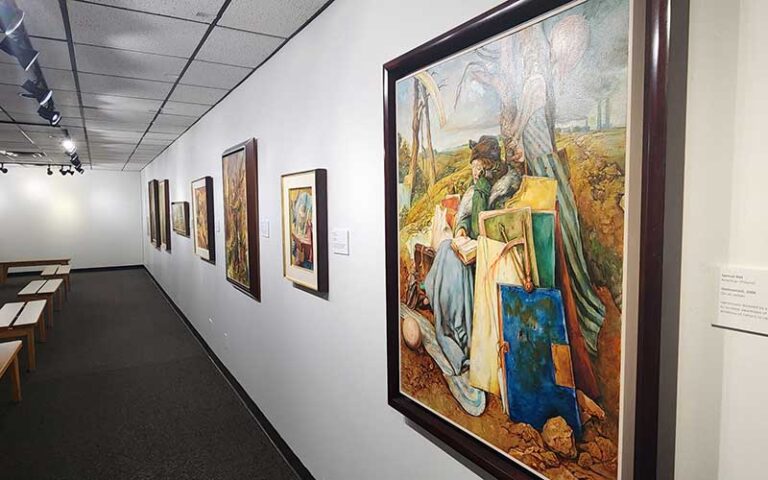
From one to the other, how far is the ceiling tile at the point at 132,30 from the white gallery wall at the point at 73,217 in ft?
34.4

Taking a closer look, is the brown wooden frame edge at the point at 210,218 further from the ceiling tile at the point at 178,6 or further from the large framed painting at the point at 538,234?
the large framed painting at the point at 538,234

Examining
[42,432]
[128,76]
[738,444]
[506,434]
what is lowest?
[42,432]

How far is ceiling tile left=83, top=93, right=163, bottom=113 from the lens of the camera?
3852mm

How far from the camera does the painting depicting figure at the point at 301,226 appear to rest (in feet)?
7.43

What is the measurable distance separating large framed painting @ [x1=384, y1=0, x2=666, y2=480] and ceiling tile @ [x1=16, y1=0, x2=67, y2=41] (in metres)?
1.79

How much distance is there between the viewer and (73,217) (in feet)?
36.4

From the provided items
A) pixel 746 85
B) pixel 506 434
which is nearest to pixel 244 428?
pixel 506 434

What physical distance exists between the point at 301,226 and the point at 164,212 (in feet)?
19.5

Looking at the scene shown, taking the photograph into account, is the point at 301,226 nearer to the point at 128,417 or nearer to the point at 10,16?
the point at 10,16

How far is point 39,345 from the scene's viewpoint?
534 cm

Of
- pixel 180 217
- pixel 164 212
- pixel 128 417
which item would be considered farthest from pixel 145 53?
pixel 164 212

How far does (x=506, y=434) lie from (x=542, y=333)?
0.32m

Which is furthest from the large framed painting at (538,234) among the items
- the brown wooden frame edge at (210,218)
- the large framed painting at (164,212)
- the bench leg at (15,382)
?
the large framed painting at (164,212)

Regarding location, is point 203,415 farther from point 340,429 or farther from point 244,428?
point 340,429
